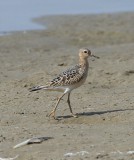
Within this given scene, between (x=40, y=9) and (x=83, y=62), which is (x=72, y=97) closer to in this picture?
(x=83, y=62)

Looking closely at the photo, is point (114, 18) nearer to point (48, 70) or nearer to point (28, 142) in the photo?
point (48, 70)

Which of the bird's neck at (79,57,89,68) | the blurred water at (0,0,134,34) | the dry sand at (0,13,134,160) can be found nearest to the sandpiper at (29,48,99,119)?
the bird's neck at (79,57,89,68)

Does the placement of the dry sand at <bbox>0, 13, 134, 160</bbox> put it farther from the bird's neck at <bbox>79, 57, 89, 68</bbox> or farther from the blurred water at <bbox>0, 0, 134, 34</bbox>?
the blurred water at <bbox>0, 0, 134, 34</bbox>

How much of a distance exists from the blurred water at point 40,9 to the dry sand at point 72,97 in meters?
1.27

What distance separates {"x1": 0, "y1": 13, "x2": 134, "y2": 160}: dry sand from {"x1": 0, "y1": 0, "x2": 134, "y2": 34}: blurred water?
1270 mm

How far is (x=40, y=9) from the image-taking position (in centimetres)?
2766

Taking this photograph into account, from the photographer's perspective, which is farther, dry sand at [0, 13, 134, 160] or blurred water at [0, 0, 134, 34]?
blurred water at [0, 0, 134, 34]

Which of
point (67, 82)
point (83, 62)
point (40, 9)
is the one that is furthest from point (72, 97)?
point (40, 9)

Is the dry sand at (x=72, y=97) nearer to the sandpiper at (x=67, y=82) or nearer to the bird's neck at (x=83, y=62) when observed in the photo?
the sandpiper at (x=67, y=82)

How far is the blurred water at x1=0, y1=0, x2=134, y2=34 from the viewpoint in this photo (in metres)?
23.8

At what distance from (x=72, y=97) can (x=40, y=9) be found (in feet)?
50.5

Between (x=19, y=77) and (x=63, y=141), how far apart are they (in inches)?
235

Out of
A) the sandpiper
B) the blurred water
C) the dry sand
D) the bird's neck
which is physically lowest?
the blurred water

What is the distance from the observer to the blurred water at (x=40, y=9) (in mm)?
23845
